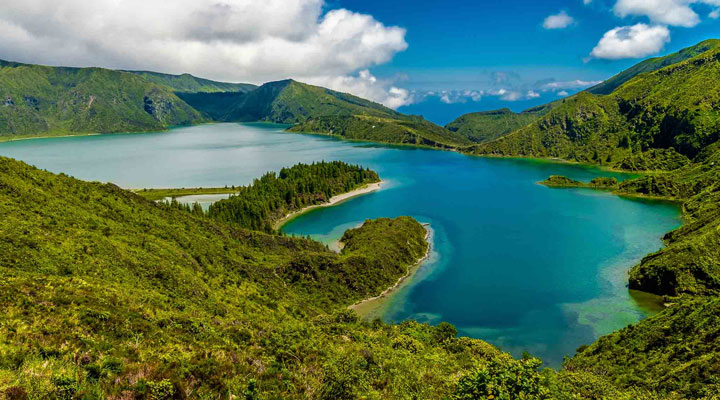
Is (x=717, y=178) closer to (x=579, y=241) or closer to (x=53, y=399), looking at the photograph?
(x=579, y=241)

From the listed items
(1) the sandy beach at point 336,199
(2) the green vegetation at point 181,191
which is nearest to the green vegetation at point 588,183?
(1) the sandy beach at point 336,199

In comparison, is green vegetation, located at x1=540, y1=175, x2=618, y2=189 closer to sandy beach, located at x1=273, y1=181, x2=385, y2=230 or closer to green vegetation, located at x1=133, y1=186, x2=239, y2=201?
sandy beach, located at x1=273, y1=181, x2=385, y2=230

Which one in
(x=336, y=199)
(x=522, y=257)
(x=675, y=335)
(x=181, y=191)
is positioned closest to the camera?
(x=675, y=335)

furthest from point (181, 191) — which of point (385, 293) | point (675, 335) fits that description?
point (675, 335)

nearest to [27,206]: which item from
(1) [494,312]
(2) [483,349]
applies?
(2) [483,349]

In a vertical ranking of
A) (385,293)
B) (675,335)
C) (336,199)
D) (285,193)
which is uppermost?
(285,193)

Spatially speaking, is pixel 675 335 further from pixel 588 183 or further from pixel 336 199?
pixel 588 183
